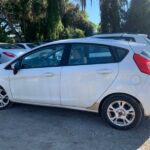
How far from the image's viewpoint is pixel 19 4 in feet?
103

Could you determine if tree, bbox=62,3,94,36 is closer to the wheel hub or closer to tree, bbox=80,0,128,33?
tree, bbox=80,0,128,33

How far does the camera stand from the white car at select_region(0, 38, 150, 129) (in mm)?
5473

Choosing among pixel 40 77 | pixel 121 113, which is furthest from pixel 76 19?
pixel 121 113

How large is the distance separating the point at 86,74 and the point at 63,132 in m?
1.08

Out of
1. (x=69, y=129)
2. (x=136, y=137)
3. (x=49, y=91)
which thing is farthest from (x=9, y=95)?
(x=136, y=137)

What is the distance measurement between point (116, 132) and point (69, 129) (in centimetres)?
82

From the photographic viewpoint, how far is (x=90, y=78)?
5.75m

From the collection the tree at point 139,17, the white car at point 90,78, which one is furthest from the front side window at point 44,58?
the tree at point 139,17

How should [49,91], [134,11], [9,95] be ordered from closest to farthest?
[49,91] < [9,95] < [134,11]

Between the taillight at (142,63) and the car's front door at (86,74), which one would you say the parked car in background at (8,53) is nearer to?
the car's front door at (86,74)

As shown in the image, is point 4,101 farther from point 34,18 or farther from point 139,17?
point 34,18

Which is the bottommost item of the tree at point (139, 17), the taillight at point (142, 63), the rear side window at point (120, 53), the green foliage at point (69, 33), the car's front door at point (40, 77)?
the green foliage at point (69, 33)

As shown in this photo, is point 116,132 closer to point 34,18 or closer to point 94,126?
point 94,126

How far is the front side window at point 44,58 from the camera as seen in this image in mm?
6184
